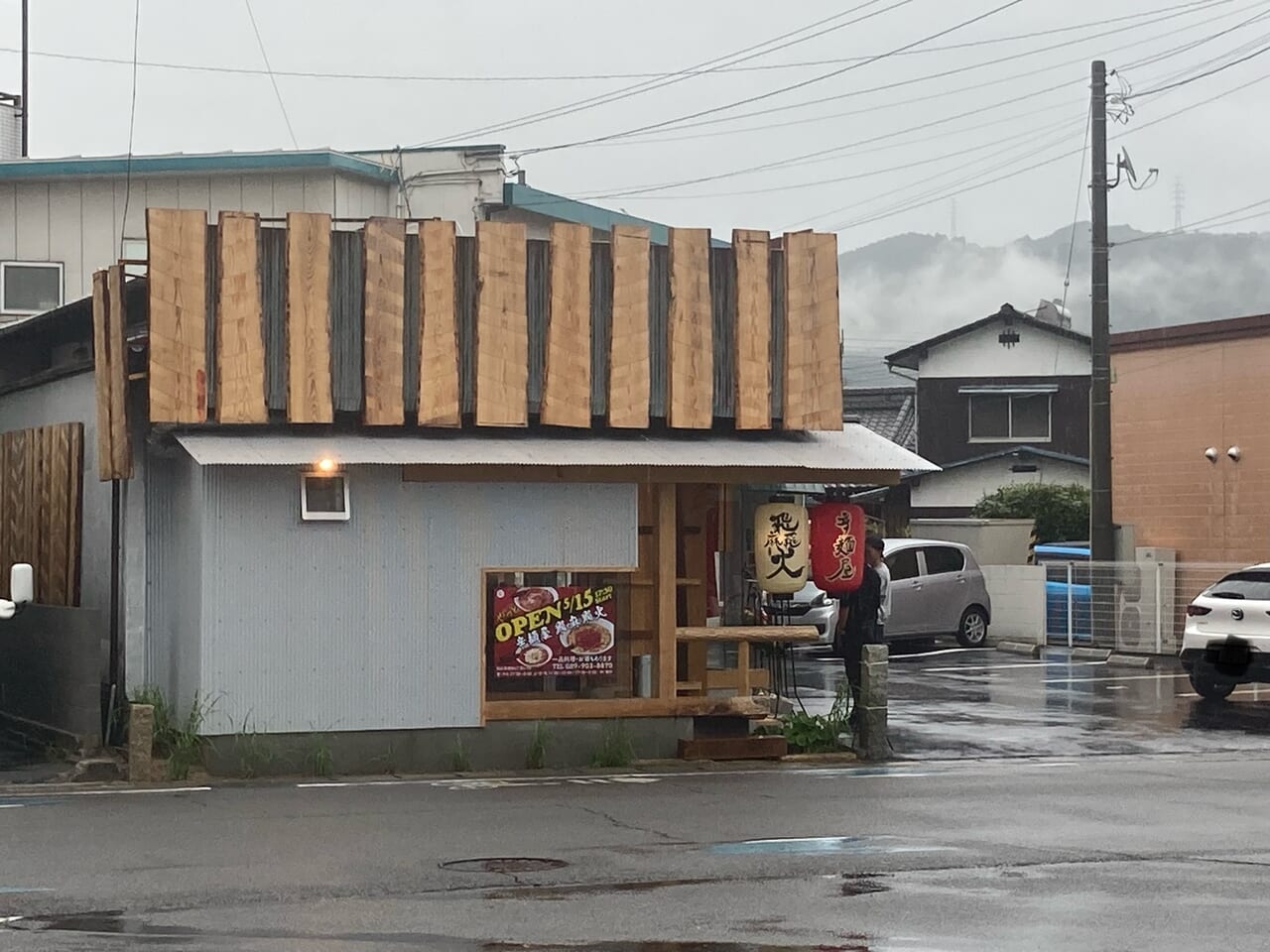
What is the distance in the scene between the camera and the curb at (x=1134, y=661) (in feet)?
91.0

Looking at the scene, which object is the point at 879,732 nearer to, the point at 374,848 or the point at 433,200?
the point at 374,848

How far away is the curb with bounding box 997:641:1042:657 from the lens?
29633 mm

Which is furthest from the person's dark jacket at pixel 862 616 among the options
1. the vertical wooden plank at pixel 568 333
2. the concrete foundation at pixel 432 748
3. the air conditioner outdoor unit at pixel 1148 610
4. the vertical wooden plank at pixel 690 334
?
the air conditioner outdoor unit at pixel 1148 610

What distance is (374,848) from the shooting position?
11031 mm

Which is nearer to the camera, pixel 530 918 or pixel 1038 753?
pixel 530 918

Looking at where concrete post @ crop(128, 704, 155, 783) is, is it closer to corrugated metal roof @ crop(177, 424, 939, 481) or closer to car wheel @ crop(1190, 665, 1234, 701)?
corrugated metal roof @ crop(177, 424, 939, 481)

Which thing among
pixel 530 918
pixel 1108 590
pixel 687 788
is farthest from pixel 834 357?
pixel 1108 590

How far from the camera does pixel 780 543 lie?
17172 millimetres

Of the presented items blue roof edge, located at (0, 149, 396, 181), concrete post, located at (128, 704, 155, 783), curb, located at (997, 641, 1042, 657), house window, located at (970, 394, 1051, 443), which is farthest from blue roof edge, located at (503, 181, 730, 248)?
house window, located at (970, 394, 1051, 443)

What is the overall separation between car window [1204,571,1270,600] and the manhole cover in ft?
45.3

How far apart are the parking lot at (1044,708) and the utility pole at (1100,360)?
2.28 meters

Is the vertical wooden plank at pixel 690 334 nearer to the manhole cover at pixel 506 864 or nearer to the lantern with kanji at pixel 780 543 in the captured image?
the lantern with kanji at pixel 780 543

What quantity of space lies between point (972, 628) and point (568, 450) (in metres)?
15.9

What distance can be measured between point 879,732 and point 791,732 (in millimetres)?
850
